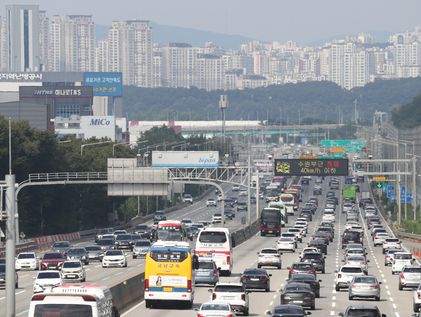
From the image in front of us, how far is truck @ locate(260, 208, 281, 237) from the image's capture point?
5310 inches

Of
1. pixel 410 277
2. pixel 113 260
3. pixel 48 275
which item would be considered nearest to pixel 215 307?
pixel 48 275

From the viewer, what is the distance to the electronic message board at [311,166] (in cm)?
15038

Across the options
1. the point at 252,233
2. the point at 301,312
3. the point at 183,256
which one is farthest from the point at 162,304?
the point at 252,233

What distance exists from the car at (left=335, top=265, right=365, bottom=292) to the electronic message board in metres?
78.6

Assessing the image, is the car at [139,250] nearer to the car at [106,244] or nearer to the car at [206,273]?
the car at [106,244]

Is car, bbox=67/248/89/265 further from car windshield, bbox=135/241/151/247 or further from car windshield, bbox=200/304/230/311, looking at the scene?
car windshield, bbox=200/304/230/311

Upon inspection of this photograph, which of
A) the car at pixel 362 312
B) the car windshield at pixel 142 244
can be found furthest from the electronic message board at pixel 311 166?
the car at pixel 362 312

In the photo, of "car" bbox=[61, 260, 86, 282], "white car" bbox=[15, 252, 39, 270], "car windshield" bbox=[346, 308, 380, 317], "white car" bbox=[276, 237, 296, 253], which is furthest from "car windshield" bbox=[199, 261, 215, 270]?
"white car" bbox=[276, 237, 296, 253]

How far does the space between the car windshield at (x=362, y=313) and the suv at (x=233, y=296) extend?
9.07 meters

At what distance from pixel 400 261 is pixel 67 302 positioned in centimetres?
5161

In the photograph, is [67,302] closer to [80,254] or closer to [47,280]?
[47,280]

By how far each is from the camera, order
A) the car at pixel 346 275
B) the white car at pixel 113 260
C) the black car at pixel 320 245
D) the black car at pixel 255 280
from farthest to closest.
Answer: 1. the black car at pixel 320 245
2. the white car at pixel 113 260
3. the car at pixel 346 275
4. the black car at pixel 255 280

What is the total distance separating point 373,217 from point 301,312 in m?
109

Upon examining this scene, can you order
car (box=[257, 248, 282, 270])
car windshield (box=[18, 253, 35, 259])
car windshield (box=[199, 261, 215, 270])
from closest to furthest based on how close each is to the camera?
car windshield (box=[199, 261, 215, 270])
car (box=[257, 248, 282, 270])
car windshield (box=[18, 253, 35, 259])
